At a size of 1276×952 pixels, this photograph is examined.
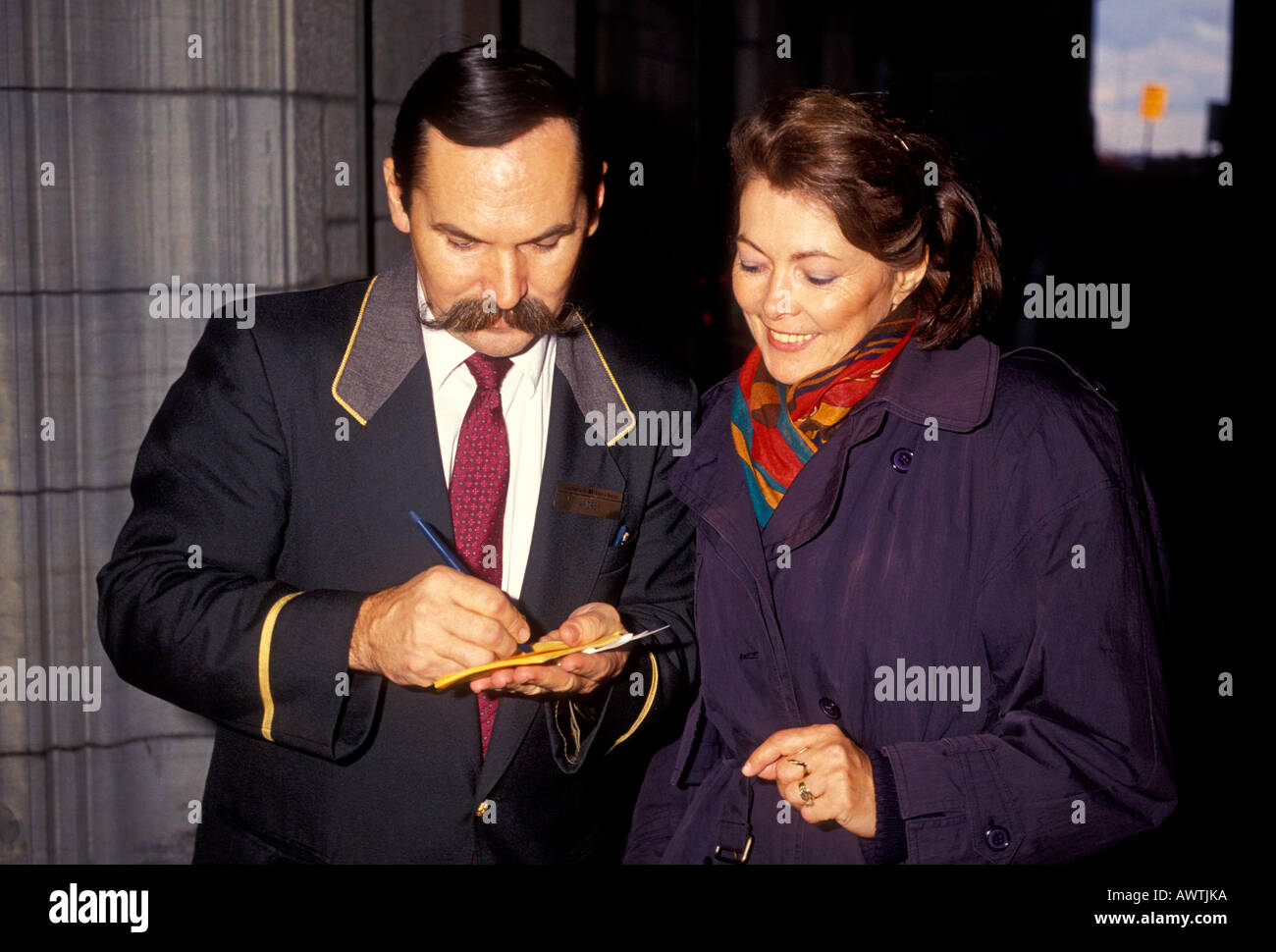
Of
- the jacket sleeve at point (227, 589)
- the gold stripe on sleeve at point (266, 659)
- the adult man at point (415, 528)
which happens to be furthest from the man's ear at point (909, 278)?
the gold stripe on sleeve at point (266, 659)

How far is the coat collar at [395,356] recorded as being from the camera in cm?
264

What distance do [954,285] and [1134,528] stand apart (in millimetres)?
676

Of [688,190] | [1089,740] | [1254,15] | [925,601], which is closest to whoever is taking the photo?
[1089,740]

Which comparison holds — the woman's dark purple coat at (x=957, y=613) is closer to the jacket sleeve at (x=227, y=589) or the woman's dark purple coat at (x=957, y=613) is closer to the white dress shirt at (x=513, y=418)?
the white dress shirt at (x=513, y=418)

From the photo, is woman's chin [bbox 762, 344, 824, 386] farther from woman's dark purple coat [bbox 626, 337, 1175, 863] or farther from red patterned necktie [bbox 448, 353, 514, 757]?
red patterned necktie [bbox 448, 353, 514, 757]

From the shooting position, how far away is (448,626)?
2.22 meters

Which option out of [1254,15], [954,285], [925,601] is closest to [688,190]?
[954,285]

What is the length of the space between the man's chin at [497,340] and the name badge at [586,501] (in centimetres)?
34

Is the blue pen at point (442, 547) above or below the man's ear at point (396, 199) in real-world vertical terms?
below

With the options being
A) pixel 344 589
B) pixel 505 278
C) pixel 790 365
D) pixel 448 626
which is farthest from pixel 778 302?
pixel 344 589

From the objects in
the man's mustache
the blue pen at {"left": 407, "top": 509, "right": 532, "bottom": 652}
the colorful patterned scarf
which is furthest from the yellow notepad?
the man's mustache

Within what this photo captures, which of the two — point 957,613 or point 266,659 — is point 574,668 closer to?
point 266,659
